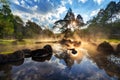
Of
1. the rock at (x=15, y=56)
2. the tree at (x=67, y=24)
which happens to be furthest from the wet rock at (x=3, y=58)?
the tree at (x=67, y=24)

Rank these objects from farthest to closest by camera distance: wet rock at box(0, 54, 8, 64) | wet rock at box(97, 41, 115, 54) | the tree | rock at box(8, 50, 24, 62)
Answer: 1. the tree
2. wet rock at box(97, 41, 115, 54)
3. rock at box(8, 50, 24, 62)
4. wet rock at box(0, 54, 8, 64)

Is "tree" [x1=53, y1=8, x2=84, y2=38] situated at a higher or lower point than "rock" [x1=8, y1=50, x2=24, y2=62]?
higher

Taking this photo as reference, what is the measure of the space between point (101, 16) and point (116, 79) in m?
92.2

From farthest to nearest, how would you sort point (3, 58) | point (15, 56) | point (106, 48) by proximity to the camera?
point (106, 48), point (15, 56), point (3, 58)

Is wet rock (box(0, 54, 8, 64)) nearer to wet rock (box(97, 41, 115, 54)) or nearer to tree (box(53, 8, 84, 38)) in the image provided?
wet rock (box(97, 41, 115, 54))

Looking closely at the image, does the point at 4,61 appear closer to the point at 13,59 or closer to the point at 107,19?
the point at 13,59

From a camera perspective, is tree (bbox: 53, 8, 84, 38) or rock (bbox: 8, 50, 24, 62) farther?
tree (bbox: 53, 8, 84, 38)

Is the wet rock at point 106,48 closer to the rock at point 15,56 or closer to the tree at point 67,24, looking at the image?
the rock at point 15,56

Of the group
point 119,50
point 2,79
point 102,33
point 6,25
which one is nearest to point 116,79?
point 2,79

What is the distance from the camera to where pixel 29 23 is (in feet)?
392

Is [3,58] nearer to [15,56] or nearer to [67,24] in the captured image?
[15,56]

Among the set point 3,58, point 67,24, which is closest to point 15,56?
point 3,58

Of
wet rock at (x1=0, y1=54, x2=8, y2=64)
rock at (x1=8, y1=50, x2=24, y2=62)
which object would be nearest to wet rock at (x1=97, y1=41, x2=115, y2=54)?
rock at (x1=8, y1=50, x2=24, y2=62)

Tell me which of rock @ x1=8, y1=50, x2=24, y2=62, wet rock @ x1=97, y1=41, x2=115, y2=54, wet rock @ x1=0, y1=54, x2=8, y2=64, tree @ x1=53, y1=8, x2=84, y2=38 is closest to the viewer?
wet rock @ x1=0, y1=54, x2=8, y2=64
